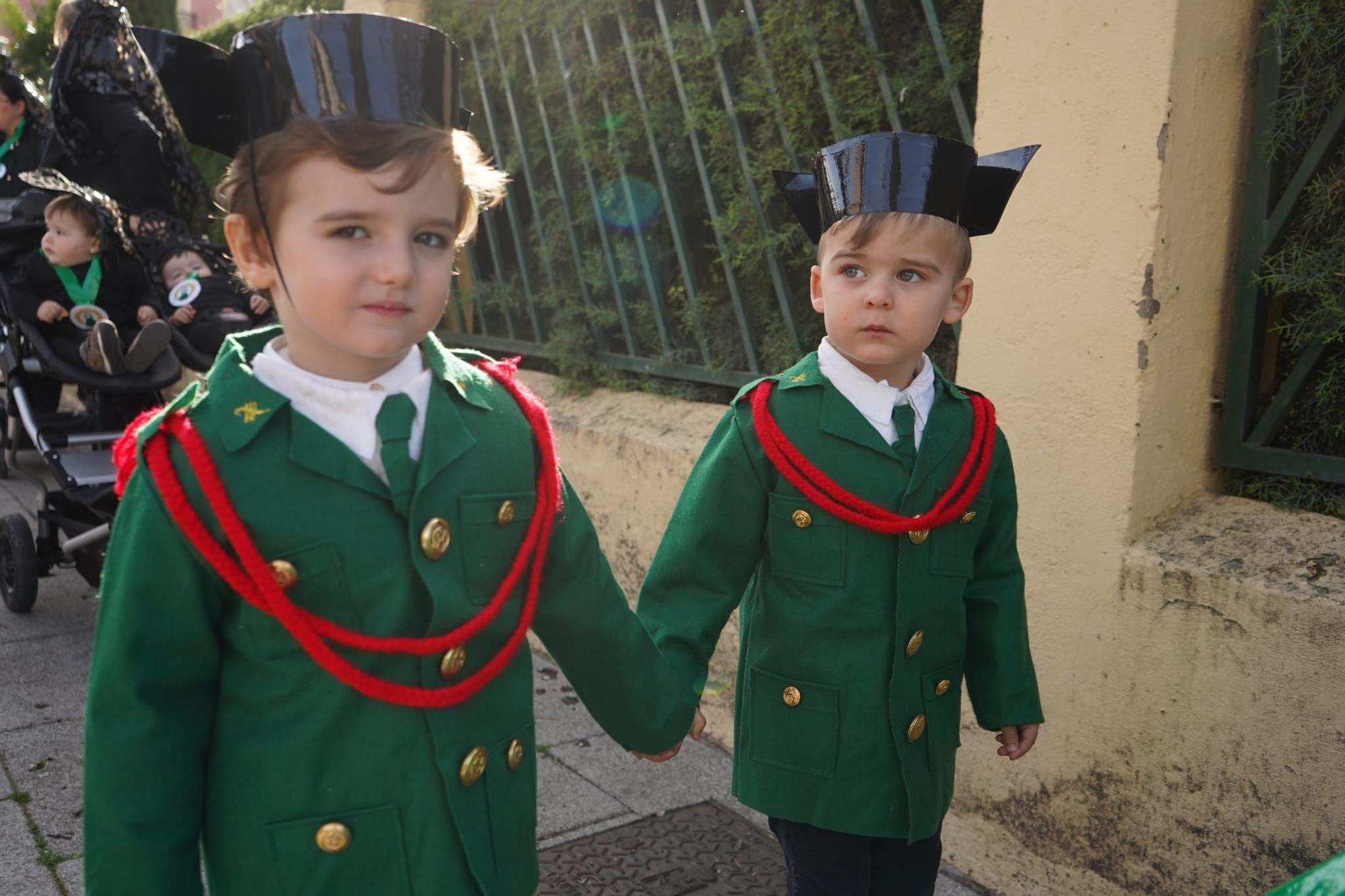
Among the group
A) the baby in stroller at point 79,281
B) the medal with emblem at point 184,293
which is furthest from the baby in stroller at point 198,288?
the baby in stroller at point 79,281

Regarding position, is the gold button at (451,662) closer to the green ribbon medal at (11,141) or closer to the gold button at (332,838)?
the gold button at (332,838)

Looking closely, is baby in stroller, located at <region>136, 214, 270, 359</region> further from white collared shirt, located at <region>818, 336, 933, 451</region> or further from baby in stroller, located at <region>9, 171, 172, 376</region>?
white collared shirt, located at <region>818, 336, 933, 451</region>

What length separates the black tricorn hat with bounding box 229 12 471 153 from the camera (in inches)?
57.4

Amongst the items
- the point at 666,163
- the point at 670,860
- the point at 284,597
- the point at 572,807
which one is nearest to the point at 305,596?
the point at 284,597

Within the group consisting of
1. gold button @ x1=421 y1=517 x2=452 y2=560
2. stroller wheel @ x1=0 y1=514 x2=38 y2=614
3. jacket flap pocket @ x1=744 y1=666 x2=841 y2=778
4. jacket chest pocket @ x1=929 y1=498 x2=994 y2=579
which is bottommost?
stroller wheel @ x1=0 y1=514 x2=38 y2=614

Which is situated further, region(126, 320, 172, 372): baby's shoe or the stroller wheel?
the stroller wheel

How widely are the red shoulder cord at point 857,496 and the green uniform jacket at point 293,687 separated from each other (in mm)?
646

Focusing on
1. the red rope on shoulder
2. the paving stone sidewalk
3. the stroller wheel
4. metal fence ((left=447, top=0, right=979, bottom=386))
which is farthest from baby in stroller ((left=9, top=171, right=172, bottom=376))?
the red rope on shoulder

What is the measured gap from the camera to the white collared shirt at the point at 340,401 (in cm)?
151

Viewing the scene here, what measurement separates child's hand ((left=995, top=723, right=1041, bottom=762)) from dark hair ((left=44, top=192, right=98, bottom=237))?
3.89m

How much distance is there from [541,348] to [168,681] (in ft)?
11.5

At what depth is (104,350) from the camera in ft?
14.0

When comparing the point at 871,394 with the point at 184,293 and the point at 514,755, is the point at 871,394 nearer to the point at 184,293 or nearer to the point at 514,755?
the point at 514,755

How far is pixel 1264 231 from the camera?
264 cm
